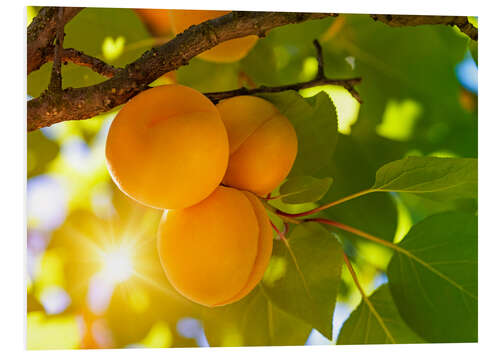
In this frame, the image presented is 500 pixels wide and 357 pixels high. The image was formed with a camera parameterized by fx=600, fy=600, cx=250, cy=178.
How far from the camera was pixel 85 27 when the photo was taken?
0.95 metres

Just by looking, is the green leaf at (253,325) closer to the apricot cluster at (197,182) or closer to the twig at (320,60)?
the apricot cluster at (197,182)

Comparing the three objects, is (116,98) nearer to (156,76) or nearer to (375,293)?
(156,76)

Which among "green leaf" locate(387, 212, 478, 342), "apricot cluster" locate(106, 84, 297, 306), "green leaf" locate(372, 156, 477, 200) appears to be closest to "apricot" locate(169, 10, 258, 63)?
"apricot cluster" locate(106, 84, 297, 306)

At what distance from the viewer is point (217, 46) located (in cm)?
88

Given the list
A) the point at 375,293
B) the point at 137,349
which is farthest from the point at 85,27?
the point at 375,293

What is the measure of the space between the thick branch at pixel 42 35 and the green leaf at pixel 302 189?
0.37 m

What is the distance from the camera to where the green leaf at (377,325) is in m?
0.97

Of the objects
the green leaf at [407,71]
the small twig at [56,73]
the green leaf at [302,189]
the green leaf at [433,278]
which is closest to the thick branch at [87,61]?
the small twig at [56,73]

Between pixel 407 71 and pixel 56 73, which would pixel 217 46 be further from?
pixel 407 71

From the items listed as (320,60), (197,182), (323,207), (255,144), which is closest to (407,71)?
(320,60)

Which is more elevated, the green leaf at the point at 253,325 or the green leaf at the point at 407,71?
the green leaf at the point at 407,71

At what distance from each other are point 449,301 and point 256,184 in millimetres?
426

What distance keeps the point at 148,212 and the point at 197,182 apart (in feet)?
0.87

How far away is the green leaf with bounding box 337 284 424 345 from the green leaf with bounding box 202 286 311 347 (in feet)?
0.24
